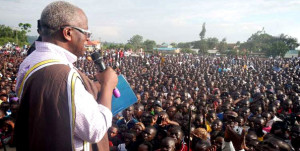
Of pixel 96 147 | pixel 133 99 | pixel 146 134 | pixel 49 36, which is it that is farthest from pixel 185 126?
pixel 49 36

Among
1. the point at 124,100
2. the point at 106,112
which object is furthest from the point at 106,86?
the point at 124,100

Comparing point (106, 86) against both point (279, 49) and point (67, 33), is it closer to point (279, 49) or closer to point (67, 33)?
point (67, 33)

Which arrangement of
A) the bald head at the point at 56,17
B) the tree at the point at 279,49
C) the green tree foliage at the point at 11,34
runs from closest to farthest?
the bald head at the point at 56,17 < the tree at the point at 279,49 < the green tree foliage at the point at 11,34

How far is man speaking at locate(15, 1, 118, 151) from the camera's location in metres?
0.95

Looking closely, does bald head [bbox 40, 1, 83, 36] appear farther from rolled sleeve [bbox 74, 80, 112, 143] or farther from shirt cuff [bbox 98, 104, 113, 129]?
shirt cuff [bbox 98, 104, 113, 129]

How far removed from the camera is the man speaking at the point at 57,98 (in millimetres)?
952

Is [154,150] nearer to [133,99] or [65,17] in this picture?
[133,99]

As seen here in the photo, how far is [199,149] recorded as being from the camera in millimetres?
2838

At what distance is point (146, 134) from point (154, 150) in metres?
0.28

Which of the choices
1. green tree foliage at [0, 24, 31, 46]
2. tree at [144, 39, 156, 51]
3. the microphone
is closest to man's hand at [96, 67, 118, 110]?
the microphone

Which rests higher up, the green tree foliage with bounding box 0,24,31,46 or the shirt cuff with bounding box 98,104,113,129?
the green tree foliage with bounding box 0,24,31,46

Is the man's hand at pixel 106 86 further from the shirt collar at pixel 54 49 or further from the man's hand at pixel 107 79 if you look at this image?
the shirt collar at pixel 54 49

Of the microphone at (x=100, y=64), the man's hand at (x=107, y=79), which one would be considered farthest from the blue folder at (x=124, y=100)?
the man's hand at (x=107, y=79)

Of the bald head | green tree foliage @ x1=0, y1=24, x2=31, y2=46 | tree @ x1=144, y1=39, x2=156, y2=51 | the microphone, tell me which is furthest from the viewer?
tree @ x1=144, y1=39, x2=156, y2=51
